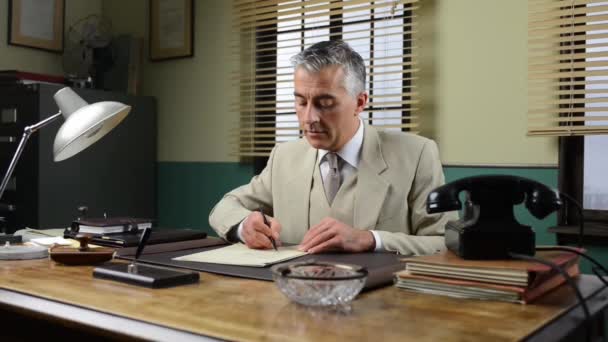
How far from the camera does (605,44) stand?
2.34 m

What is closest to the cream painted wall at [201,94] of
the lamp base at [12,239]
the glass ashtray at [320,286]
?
the lamp base at [12,239]

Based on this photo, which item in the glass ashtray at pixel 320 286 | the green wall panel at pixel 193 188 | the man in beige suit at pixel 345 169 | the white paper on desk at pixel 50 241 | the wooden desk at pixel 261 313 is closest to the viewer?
the wooden desk at pixel 261 313

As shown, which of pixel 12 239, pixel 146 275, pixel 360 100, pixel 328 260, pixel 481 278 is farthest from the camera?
pixel 360 100

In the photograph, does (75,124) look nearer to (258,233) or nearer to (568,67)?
(258,233)

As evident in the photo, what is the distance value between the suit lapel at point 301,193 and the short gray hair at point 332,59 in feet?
0.91

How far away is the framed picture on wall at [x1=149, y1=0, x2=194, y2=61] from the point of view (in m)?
3.73

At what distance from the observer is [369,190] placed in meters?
1.93

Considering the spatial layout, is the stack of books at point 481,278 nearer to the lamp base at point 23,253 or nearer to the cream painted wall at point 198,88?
the lamp base at point 23,253

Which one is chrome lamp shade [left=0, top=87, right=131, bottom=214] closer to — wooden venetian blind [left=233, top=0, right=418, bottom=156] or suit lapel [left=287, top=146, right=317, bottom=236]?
suit lapel [left=287, top=146, right=317, bottom=236]

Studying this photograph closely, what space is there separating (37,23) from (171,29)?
79cm

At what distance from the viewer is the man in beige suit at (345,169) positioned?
1921 millimetres

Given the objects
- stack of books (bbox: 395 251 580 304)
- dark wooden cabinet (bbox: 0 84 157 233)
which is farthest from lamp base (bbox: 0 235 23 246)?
dark wooden cabinet (bbox: 0 84 157 233)

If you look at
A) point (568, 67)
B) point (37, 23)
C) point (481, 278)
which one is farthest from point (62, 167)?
point (481, 278)

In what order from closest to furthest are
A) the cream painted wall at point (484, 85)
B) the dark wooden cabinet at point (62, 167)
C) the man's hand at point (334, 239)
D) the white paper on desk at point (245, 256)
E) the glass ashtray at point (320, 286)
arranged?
the glass ashtray at point (320, 286) < the white paper on desk at point (245, 256) < the man's hand at point (334, 239) < the cream painted wall at point (484, 85) < the dark wooden cabinet at point (62, 167)
